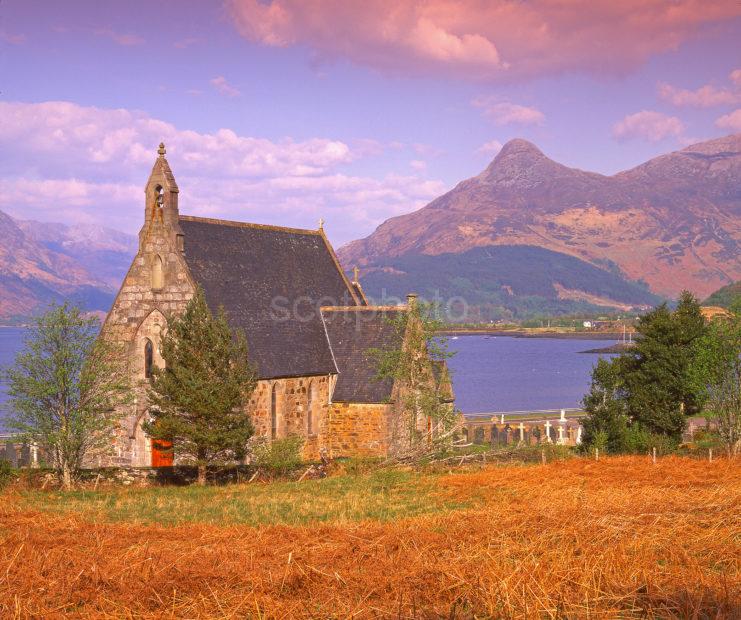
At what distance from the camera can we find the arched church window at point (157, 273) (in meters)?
38.3

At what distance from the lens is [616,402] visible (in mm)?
36562

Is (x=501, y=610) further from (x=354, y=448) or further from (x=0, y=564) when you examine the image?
(x=354, y=448)

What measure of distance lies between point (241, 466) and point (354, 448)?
30.2ft

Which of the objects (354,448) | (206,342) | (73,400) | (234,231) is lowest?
(354,448)

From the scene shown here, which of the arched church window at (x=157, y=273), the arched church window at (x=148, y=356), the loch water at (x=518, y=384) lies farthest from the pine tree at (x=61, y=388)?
the loch water at (x=518, y=384)

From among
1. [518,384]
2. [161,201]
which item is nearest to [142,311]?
[161,201]

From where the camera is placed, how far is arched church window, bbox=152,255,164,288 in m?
38.3

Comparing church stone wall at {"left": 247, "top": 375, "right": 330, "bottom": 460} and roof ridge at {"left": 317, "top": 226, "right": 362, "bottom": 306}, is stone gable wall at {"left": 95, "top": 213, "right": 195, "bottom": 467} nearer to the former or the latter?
church stone wall at {"left": 247, "top": 375, "right": 330, "bottom": 460}

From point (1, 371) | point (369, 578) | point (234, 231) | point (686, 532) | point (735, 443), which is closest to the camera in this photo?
point (369, 578)

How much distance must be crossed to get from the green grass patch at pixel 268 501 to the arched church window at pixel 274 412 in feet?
29.3

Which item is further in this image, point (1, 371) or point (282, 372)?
point (282, 372)

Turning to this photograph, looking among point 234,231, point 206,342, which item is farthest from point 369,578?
point 234,231

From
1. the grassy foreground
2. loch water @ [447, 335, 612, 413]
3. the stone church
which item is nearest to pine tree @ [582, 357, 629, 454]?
the stone church

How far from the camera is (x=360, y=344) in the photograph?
138 feet
